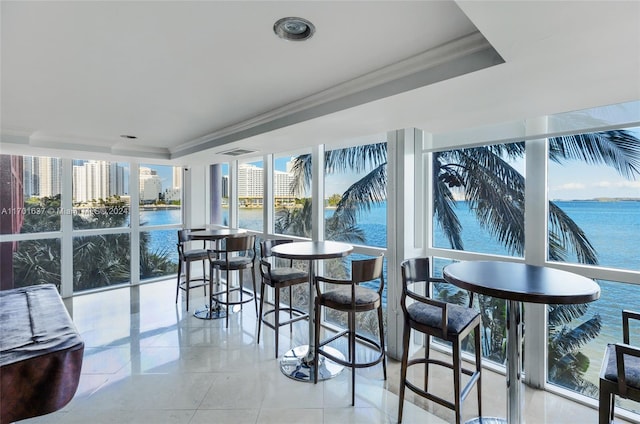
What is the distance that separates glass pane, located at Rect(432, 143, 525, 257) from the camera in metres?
2.63

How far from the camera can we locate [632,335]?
2.11 metres

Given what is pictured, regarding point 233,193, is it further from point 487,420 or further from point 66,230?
point 487,420

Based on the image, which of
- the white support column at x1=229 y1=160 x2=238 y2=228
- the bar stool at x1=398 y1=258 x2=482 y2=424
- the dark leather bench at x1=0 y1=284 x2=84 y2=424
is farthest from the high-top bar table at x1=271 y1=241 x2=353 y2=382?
the white support column at x1=229 y1=160 x2=238 y2=228

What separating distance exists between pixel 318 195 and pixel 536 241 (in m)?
2.31

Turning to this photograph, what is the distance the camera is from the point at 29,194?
4531 mm

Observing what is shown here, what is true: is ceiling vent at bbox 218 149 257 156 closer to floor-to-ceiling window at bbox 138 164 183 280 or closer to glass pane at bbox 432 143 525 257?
floor-to-ceiling window at bbox 138 164 183 280

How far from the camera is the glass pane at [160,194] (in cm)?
567

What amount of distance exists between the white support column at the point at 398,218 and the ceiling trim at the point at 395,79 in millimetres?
886

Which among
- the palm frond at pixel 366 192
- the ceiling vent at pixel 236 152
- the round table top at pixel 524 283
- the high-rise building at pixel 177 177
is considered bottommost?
the round table top at pixel 524 283

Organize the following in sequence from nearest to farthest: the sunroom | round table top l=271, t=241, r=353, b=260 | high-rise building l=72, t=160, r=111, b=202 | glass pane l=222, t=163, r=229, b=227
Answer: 1. the sunroom
2. round table top l=271, t=241, r=353, b=260
3. high-rise building l=72, t=160, r=111, b=202
4. glass pane l=222, t=163, r=229, b=227

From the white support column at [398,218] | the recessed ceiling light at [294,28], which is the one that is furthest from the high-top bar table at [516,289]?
the recessed ceiling light at [294,28]

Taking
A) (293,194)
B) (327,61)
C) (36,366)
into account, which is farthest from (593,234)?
(36,366)

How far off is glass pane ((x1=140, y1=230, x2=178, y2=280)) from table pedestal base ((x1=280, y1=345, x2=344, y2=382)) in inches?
158

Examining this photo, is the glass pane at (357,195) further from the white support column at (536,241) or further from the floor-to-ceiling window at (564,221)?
the white support column at (536,241)
